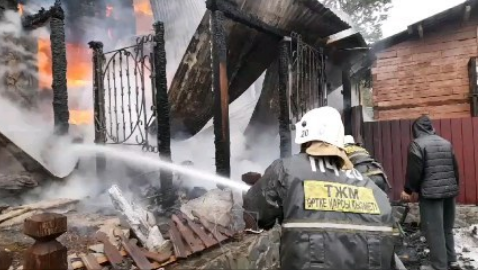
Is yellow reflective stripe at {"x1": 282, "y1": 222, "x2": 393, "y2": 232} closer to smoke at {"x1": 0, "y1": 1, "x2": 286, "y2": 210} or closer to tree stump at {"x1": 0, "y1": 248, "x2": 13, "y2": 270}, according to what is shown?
tree stump at {"x1": 0, "y1": 248, "x2": 13, "y2": 270}

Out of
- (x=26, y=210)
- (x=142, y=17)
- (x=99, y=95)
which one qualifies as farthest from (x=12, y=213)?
(x=142, y=17)

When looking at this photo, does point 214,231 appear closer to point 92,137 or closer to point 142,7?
point 92,137

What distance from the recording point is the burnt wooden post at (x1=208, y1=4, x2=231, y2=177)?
510cm

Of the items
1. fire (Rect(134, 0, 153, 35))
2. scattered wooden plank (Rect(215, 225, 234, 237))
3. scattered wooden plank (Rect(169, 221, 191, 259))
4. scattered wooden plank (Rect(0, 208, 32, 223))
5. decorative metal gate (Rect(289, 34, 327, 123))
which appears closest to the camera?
scattered wooden plank (Rect(169, 221, 191, 259))

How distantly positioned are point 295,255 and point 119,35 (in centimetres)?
1318

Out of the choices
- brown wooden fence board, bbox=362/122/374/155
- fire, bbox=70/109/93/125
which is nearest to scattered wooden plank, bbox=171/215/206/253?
brown wooden fence board, bbox=362/122/374/155

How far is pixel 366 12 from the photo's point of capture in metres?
24.1

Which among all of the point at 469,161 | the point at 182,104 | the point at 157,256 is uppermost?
the point at 182,104

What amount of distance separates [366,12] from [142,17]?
53.6 ft

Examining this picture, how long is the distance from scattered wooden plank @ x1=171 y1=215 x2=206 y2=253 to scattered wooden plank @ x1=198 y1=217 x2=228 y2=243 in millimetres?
233

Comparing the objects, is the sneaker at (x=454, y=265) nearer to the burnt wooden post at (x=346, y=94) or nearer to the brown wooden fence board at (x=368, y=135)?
the brown wooden fence board at (x=368, y=135)

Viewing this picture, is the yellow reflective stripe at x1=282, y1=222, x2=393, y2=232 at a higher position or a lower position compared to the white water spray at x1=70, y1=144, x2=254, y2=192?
lower

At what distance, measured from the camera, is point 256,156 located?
9.60m

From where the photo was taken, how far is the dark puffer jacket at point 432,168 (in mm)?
5570
